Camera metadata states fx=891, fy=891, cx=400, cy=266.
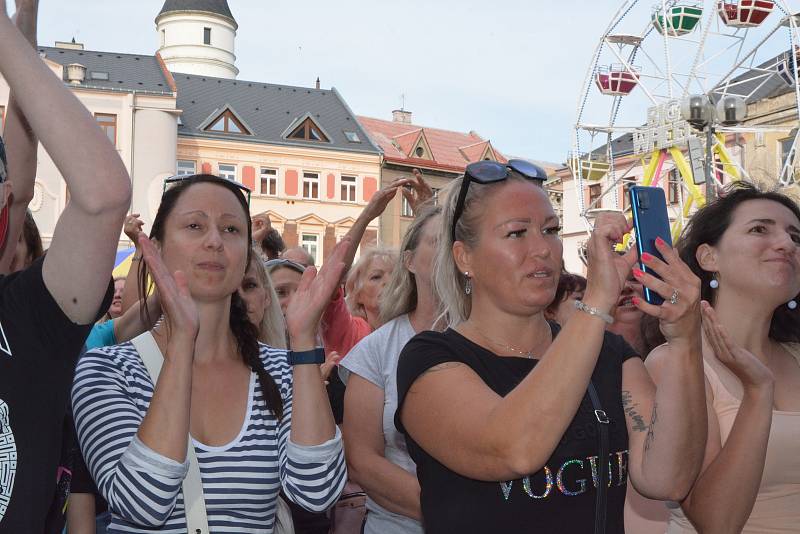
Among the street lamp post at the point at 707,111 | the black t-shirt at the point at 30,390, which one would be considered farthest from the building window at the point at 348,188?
the black t-shirt at the point at 30,390

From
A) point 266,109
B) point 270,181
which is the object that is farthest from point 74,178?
point 266,109

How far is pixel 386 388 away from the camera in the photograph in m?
3.32

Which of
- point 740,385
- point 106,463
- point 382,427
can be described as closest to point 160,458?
point 106,463

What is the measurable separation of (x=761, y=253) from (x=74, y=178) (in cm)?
232

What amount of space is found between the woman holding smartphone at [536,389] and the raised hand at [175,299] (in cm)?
57

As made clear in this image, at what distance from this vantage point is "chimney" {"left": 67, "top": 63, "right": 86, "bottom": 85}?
32.6 m

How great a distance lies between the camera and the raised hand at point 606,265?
2.03 metres

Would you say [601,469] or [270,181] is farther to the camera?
[270,181]

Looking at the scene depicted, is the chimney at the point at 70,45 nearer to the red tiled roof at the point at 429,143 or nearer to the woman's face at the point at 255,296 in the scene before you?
the red tiled roof at the point at 429,143

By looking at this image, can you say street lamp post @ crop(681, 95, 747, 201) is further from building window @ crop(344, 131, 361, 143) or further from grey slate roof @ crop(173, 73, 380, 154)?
building window @ crop(344, 131, 361, 143)

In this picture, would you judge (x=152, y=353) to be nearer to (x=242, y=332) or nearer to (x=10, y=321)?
(x=242, y=332)

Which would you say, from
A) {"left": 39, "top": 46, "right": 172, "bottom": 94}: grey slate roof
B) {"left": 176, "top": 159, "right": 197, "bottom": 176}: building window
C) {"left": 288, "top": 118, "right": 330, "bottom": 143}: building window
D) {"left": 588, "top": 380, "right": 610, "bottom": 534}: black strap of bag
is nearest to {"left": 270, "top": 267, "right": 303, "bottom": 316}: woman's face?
{"left": 588, "top": 380, "right": 610, "bottom": 534}: black strap of bag

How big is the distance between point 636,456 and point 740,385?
0.79 m

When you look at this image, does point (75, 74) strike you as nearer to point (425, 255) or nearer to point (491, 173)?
point (425, 255)
